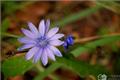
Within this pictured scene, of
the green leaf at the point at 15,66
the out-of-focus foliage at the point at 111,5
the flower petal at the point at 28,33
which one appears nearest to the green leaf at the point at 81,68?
the green leaf at the point at 15,66

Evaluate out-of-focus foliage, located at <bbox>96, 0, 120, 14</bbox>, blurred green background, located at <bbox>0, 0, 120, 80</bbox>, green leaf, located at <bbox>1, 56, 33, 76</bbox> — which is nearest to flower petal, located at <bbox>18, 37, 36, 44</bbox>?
green leaf, located at <bbox>1, 56, 33, 76</bbox>

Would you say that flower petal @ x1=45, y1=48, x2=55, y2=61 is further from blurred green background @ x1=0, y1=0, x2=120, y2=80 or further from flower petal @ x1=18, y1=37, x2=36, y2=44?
blurred green background @ x1=0, y1=0, x2=120, y2=80

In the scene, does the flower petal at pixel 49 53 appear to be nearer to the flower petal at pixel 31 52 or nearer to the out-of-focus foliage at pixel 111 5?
the flower petal at pixel 31 52

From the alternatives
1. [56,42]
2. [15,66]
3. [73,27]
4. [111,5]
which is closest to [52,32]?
[56,42]

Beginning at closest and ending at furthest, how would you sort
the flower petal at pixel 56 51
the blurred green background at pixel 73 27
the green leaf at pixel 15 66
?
the flower petal at pixel 56 51 < the green leaf at pixel 15 66 < the blurred green background at pixel 73 27

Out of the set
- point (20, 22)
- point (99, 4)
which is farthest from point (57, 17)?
point (99, 4)

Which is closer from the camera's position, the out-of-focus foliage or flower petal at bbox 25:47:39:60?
flower petal at bbox 25:47:39:60

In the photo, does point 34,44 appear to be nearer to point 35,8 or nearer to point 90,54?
point 90,54

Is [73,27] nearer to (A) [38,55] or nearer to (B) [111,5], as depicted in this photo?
(B) [111,5]
